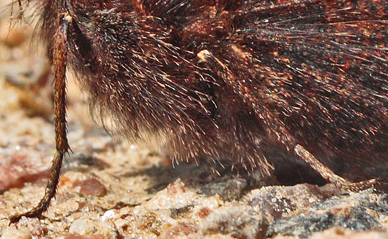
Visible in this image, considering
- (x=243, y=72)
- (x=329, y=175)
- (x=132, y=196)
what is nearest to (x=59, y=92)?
(x=132, y=196)

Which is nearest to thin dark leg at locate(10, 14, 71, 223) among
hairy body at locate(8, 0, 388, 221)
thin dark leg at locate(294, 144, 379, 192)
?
hairy body at locate(8, 0, 388, 221)

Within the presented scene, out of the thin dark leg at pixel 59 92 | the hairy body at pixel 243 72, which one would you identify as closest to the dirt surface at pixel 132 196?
the thin dark leg at pixel 59 92

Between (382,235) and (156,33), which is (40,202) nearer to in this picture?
(156,33)

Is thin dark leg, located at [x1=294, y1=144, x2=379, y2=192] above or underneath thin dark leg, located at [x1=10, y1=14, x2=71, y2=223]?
underneath

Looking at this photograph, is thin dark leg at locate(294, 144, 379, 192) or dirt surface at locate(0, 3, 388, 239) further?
thin dark leg at locate(294, 144, 379, 192)

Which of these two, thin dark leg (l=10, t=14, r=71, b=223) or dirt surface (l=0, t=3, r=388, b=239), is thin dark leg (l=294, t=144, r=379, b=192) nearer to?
dirt surface (l=0, t=3, r=388, b=239)

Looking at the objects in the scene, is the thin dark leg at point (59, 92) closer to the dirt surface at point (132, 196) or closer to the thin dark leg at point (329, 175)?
the dirt surface at point (132, 196)

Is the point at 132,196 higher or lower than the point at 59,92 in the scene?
lower

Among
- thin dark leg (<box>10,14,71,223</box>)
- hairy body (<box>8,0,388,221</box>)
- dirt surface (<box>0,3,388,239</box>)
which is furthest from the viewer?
thin dark leg (<box>10,14,71,223</box>)

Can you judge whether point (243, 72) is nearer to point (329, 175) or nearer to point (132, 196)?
point (329, 175)
